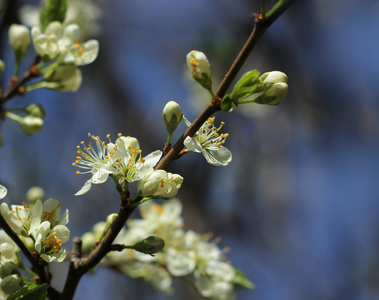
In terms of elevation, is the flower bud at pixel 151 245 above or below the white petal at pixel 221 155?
below

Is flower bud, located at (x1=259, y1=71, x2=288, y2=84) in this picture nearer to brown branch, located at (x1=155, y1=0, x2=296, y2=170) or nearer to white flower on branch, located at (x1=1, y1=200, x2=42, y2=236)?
brown branch, located at (x1=155, y1=0, x2=296, y2=170)

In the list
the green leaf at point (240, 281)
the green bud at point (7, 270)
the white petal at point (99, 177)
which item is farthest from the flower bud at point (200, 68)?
the green leaf at point (240, 281)

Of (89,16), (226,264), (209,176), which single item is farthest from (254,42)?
(209,176)

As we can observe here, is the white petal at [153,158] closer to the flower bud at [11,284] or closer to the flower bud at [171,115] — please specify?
the flower bud at [171,115]

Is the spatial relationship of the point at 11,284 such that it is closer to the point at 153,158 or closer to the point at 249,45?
the point at 153,158

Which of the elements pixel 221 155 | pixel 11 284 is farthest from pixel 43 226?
pixel 221 155
